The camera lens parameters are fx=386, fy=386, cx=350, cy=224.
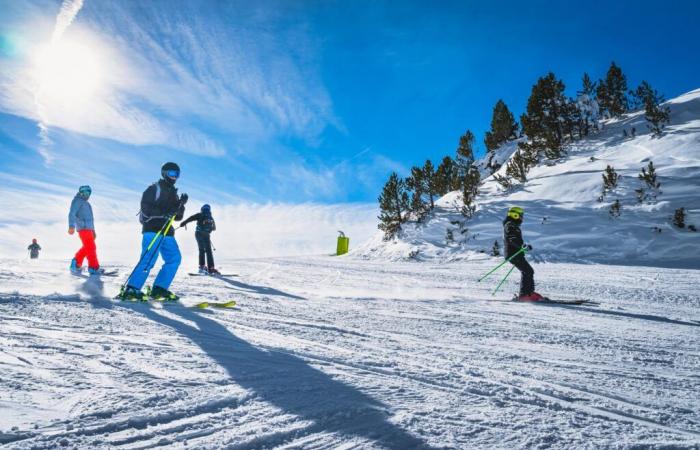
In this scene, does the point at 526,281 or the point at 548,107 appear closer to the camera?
the point at 526,281

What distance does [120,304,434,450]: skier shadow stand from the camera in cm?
178

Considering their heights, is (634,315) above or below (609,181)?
below

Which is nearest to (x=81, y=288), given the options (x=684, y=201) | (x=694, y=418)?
(x=694, y=418)

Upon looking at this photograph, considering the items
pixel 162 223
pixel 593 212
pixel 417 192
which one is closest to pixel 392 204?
pixel 417 192

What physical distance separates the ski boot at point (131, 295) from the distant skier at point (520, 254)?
6094mm

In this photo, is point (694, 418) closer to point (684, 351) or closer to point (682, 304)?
point (684, 351)

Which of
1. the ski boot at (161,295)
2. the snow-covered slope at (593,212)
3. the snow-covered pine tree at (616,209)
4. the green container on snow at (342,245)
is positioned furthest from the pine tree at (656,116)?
the ski boot at (161,295)

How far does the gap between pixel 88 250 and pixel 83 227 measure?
616 millimetres

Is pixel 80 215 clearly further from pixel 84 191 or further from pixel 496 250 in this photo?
pixel 496 250

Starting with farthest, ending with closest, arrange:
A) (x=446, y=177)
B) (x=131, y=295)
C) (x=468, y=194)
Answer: (x=446, y=177) → (x=468, y=194) → (x=131, y=295)

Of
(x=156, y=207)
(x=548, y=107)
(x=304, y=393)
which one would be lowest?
(x=304, y=393)

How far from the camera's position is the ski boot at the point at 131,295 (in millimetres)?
5434

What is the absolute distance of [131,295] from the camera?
18.0 feet

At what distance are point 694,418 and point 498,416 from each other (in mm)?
1067
